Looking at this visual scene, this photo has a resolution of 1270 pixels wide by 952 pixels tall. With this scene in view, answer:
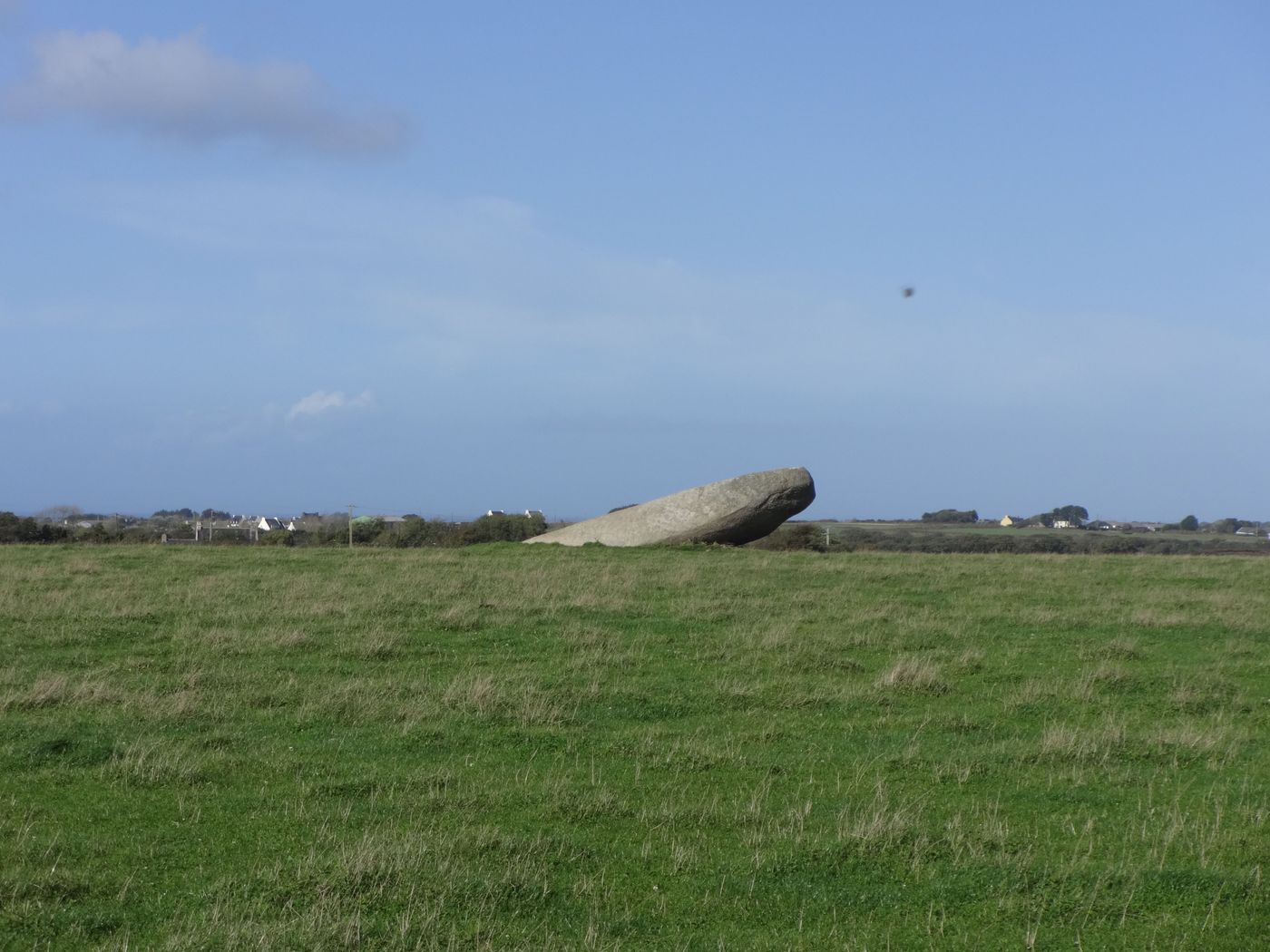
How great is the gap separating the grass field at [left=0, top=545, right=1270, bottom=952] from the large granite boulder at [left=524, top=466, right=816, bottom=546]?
52.0 ft

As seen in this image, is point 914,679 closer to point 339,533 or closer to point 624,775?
point 624,775

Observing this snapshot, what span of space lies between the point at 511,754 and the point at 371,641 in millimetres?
6014

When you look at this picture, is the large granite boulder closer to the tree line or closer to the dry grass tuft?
the tree line

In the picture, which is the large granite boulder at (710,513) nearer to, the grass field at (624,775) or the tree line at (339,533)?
the tree line at (339,533)

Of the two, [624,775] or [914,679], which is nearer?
[624,775]

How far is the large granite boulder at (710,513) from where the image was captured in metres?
37.4

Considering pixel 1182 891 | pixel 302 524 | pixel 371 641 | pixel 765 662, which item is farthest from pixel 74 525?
pixel 1182 891

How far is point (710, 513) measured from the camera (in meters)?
37.4

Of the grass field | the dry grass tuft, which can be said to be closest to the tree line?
the grass field

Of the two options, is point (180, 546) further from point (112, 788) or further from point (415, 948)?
point (415, 948)

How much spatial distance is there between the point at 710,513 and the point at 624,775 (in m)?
27.0

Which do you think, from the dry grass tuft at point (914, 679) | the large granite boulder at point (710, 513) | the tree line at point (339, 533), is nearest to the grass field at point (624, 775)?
the dry grass tuft at point (914, 679)

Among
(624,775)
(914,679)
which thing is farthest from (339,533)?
(624,775)

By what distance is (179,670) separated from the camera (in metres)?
14.9
